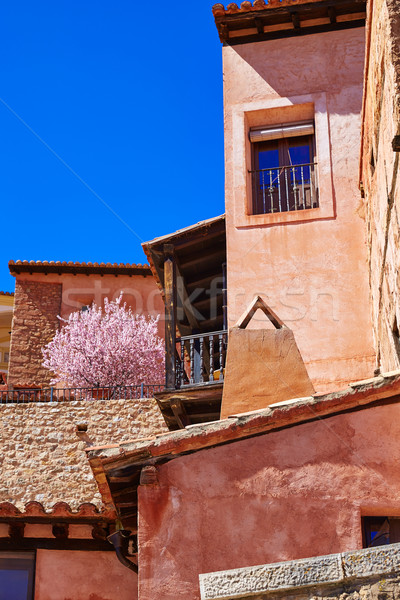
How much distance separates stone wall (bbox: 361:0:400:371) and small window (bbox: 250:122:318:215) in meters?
3.06

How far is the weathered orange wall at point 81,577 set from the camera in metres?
8.95

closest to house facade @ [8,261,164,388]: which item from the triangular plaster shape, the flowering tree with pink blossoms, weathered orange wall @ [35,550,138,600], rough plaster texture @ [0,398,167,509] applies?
the flowering tree with pink blossoms

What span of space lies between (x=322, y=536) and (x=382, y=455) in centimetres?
74

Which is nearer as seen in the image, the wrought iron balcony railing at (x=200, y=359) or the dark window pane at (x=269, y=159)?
the wrought iron balcony railing at (x=200, y=359)

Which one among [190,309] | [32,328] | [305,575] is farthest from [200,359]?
[32,328]

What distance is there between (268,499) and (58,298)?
18744mm

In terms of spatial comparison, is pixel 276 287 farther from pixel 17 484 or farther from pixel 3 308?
pixel 3 308

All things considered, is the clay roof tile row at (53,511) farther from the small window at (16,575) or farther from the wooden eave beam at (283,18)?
the wooden eave beam at (283,18)

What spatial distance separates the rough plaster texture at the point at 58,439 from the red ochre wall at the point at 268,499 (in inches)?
315

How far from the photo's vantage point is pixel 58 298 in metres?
24.0

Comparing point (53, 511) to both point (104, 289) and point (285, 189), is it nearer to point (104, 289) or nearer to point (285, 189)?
point (285, 189)

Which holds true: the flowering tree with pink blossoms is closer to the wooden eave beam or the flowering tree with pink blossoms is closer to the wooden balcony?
the wooden balcony

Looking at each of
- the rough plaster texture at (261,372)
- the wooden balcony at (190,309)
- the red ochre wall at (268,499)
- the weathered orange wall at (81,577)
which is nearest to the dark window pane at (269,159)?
the wooden balcony at (190,309)

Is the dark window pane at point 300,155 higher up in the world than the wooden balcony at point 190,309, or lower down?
higher up
